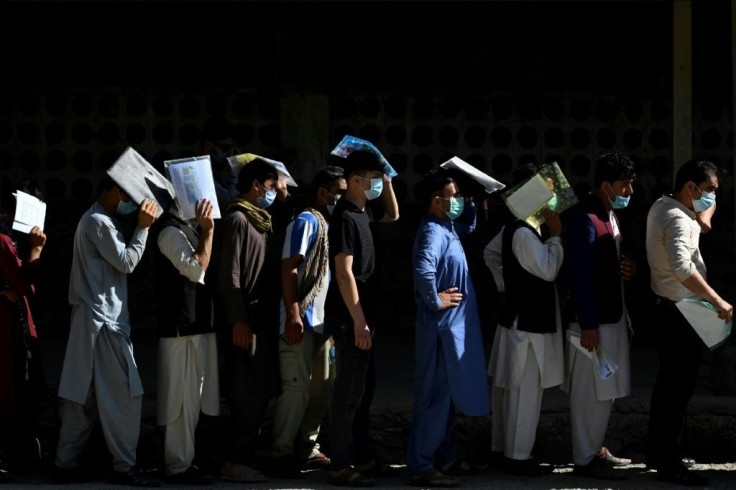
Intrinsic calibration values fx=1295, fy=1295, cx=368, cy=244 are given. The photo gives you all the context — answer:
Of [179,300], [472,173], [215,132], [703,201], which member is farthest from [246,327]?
[703,201]

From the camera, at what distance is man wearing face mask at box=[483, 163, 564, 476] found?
7.22m

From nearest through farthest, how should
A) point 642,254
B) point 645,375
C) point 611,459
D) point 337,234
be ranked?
point 337,234, point 611,459, point 645,375, point 642,254

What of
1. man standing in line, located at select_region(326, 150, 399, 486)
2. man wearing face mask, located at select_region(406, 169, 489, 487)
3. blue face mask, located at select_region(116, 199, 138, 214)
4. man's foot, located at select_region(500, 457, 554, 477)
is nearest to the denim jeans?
man standing in line, located at select_region(326, 150, 399, 486)

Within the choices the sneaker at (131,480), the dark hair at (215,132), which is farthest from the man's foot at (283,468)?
the dark hair at (215,132)

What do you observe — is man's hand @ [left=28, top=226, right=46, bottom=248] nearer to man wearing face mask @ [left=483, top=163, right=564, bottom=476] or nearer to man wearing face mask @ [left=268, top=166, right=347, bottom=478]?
man wearing face mask @ [left=268, top=166, right=347, bottom=478]

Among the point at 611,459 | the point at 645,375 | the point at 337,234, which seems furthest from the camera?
the point at 645,375

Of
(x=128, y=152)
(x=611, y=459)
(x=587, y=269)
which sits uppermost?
(x=128, y=152)

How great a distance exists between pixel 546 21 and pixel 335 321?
472 centimetres

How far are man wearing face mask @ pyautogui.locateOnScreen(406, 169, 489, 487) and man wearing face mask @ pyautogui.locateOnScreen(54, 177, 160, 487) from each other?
4.83ft

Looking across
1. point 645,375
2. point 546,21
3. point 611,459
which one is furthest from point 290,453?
point 546,21

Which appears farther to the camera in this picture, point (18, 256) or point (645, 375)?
point (645, 375)

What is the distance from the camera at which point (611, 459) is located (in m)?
7.43

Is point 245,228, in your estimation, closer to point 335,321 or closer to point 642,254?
point 335,321

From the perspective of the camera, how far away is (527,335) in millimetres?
7285
